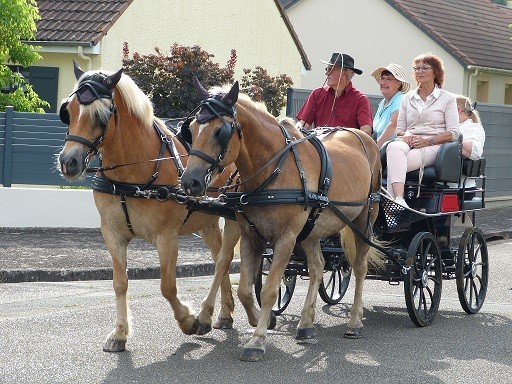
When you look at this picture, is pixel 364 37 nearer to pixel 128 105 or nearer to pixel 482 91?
pixel 482 91

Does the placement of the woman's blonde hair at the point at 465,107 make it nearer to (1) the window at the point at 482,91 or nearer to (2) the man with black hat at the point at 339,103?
(2) the man with black hat at the point at 339,103

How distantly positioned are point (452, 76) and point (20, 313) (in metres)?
21.9

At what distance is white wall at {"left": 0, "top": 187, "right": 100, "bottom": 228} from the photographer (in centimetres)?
1552

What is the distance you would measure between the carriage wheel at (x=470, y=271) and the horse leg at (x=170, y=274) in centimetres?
266

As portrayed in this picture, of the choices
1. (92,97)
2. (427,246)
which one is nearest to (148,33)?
(427,246)

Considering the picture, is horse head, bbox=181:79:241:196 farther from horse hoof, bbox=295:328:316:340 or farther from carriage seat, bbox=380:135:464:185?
carriage seat, bbox=380:135:464:185

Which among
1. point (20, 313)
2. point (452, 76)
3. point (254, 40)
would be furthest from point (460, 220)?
point (452, 76)

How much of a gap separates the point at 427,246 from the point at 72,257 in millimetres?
5066

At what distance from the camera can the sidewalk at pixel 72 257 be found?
11758 millimetres

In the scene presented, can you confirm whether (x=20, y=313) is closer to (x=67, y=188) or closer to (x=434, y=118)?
(x=434, y=118)

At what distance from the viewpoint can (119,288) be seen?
7945mm

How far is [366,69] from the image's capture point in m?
31.3

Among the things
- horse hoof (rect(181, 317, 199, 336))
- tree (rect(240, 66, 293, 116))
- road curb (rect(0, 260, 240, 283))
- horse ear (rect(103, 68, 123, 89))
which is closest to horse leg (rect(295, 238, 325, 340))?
horse hoof (rect(181, 317, 199, 336))

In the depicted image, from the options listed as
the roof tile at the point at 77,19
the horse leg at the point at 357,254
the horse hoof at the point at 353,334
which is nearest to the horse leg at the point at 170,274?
the horse hoof at the point at 353,334
